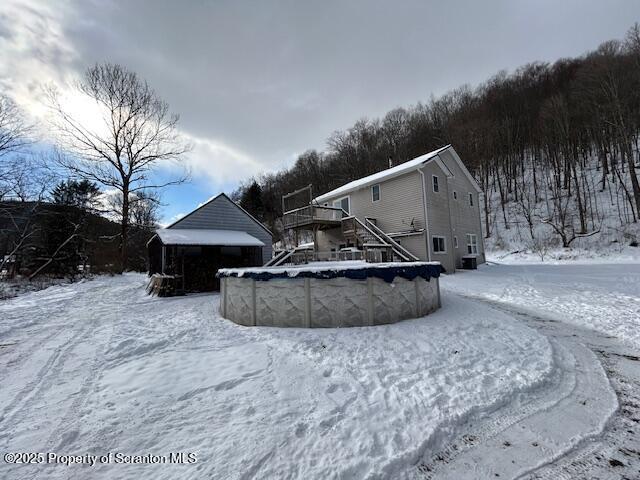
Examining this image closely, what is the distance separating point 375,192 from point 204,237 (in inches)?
417

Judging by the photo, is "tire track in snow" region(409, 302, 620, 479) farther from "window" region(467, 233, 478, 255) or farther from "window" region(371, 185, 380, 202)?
"window" region(467, 233, 478, 255)

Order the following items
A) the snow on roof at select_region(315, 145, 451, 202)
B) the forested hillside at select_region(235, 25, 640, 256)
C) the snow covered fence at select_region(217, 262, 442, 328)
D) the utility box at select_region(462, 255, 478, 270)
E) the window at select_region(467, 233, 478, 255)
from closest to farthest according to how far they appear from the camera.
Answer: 1. the snow covered fence at select_region(217, 262, 442, 328)
2. the snow on roof at select_region(315, 145, 451, 202)
3. the utility box at select_region(462, 255, 478, 270)
4. the window at select_region(467, 233, 478, 255)
5. the forested hillside at select_region(235, 25, 640, 256)

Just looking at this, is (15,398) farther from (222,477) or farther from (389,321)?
(389,321)

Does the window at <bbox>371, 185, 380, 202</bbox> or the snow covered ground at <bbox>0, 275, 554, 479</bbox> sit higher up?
the window at <bbox>371, 185, 380, 202</bbox>

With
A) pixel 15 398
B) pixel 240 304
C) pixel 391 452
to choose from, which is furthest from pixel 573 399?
pixel 15 398

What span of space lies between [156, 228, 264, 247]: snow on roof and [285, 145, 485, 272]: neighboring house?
10.6 ft

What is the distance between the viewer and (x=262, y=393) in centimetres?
344

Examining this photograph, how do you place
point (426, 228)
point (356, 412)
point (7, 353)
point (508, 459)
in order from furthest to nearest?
point (426, 228) → point (7, 353) → point (356, 412) → point (508, 459)

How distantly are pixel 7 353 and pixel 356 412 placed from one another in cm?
652

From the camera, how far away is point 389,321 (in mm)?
6113

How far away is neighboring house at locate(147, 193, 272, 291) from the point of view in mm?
13469

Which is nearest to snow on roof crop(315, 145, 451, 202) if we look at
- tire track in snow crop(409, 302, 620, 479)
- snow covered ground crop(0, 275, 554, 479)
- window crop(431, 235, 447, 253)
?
window crop(431, 235, 447, 253)

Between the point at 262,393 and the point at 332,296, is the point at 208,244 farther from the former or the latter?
the point at 262,393

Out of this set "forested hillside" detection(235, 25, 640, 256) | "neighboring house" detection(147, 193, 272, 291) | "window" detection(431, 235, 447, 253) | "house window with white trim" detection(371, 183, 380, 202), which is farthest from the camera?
"forested hillside" detection(235, 25, 640, 256)
